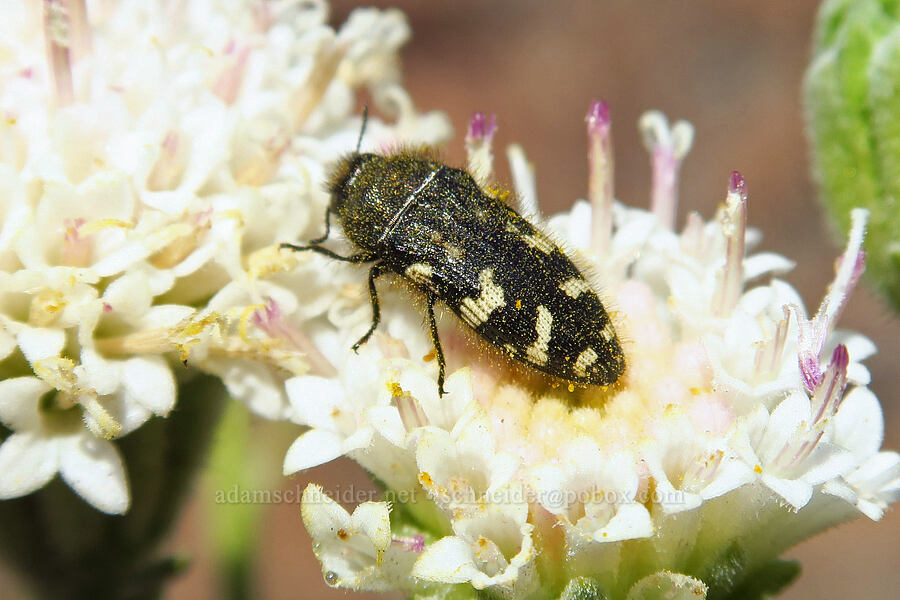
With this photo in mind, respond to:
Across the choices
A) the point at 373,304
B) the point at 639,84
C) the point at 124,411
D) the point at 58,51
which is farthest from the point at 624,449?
the point at 639,84

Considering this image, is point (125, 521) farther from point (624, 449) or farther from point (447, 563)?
point (624, 449)

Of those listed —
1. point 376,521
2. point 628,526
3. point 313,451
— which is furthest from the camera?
point 313,451

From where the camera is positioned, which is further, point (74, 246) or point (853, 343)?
point (853, 343)

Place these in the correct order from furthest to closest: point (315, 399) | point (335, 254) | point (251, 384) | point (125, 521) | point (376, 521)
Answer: point (125, 521), point (335, 254), point (251, 384), point (315, 399), point (376, 521)

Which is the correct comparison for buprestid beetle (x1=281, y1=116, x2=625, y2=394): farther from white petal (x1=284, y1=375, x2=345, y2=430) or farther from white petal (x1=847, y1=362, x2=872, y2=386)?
white petal (x1=847, y1=362, x2=872, y2=386)

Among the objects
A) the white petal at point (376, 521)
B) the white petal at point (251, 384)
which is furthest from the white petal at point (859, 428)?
the white petal at point (251, 384)

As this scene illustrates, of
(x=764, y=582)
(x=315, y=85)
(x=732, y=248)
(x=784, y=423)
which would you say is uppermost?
(x=315, y=85)

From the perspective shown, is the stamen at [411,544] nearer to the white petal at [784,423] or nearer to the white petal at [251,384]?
the white petal at [251,384]
